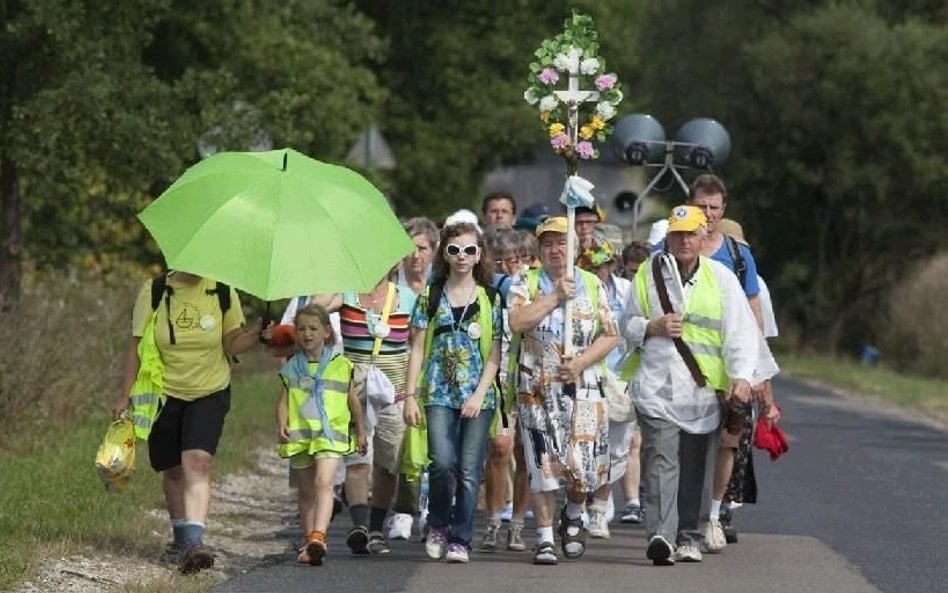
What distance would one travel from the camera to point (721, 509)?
13547 millimetres

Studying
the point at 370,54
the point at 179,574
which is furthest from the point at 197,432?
the point at 370,54

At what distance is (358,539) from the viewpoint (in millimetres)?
12680

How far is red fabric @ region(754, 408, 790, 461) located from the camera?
13688 millimetres

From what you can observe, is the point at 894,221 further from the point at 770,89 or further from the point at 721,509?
the point at 721,509

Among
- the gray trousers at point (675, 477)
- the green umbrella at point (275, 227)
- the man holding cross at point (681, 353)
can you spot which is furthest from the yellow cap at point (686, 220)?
the green umbrella at point (275, 227)

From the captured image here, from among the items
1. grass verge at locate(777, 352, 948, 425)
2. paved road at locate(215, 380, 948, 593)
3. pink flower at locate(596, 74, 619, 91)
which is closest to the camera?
paved road at locate(215, 380, 948, 593)

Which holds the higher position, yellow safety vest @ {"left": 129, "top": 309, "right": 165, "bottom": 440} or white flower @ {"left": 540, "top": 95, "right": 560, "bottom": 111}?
white flower @ {"left": 540, "top": 95, "right": 560, "bottom": 111}

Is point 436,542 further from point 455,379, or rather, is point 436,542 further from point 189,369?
point 189,369

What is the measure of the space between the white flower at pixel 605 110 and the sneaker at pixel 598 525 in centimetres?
243

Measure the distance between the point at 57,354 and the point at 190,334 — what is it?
7.05 metres

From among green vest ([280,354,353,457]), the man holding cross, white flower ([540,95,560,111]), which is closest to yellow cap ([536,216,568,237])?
the man holding cross

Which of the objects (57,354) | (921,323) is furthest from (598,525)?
(921,323)

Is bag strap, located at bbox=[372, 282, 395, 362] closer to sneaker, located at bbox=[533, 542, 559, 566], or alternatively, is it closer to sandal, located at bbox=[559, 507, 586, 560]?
sandal, located at bbox=[559, 507, 586, 560]

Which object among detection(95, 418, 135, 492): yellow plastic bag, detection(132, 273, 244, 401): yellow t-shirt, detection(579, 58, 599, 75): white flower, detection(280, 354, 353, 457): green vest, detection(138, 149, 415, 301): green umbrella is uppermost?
detection(579, 58, 599, 75): white flower
